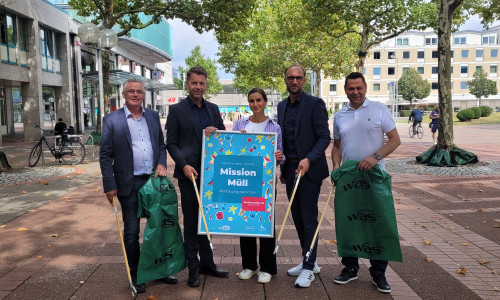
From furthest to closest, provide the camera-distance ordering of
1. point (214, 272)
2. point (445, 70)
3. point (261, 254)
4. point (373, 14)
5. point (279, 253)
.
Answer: point (373, 14)
point (445, 70)
point (279, 253)
point (214, 272)
point (261, 254)

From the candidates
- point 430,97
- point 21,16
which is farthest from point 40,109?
point 430,97

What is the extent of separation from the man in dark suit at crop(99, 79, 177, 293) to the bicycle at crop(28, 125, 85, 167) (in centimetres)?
1062

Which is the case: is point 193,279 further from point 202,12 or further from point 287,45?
point 287,45

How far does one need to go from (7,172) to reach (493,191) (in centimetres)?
1112

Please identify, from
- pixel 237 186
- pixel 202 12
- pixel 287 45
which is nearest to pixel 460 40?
pixel 287 45

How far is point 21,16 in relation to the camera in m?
23.6

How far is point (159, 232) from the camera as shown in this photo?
3.83 m

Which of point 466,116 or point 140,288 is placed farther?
point 466,116

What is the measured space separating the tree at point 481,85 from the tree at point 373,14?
61871mm

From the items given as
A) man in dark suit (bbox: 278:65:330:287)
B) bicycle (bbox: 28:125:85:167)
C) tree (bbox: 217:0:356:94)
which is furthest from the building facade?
man in dark suit (bbox: 278:65:330:287)

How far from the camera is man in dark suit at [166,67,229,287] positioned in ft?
12.9

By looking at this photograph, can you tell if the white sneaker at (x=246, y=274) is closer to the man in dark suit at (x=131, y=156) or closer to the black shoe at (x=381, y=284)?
the man in dark suit at (x=131, y=156)

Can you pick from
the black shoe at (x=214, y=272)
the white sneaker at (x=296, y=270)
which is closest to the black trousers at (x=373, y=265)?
the white sneaker at (x=296, y=270)

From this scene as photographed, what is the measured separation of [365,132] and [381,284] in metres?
1.30
